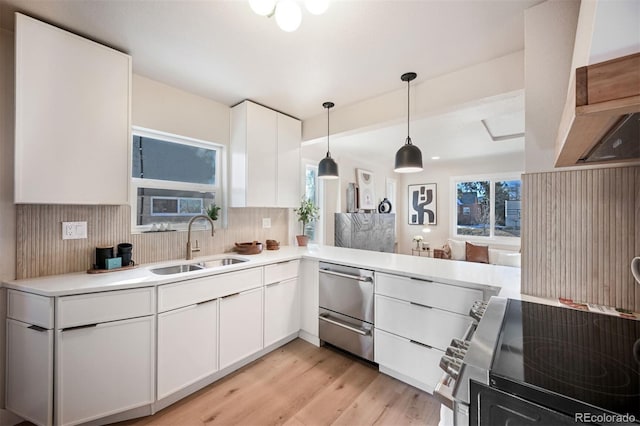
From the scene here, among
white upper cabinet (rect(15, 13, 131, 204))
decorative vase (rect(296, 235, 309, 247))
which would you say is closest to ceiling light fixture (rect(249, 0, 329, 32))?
white upper cabinet (rect(15, 13, 131, 204))

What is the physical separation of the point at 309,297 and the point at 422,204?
4688 mm

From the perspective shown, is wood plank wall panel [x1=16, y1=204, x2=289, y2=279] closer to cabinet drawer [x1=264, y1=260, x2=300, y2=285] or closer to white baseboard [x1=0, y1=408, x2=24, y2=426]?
cabinet drawer [x1=264, y1=260, x2=300, y2=285]

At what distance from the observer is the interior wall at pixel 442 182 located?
17.1 ft

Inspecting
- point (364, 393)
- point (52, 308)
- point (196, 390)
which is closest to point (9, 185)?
point (52, 308)

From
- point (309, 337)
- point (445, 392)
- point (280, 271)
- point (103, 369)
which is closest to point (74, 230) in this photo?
point (103, 369)

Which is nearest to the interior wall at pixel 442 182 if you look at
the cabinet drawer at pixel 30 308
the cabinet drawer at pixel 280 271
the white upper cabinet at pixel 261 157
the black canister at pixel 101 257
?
the white upper cabinet at pixel 261 157

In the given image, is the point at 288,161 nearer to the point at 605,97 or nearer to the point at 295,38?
the point at 295,38

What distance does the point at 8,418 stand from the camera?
1550 millimetres

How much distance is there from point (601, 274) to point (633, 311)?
0.56 ft

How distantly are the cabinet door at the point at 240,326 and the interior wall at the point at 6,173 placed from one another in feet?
4.10

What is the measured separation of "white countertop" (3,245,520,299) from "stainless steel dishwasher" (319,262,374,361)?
0.11 metres

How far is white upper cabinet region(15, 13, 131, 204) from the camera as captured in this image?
1472mm

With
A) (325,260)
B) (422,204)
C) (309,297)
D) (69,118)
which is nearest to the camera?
(69,118)

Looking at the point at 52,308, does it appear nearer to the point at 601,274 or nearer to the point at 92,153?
the point at 92,153
